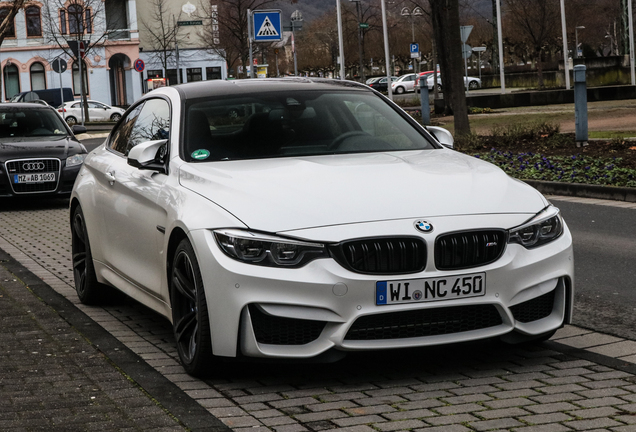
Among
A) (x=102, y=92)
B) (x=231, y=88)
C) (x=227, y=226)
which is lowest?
(x=227, y=226)

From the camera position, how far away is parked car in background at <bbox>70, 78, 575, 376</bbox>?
4723 millimetres

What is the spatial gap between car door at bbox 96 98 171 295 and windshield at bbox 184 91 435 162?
322mm

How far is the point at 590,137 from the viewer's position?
64.5ft

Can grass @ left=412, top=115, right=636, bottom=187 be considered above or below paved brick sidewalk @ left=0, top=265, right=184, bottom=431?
above

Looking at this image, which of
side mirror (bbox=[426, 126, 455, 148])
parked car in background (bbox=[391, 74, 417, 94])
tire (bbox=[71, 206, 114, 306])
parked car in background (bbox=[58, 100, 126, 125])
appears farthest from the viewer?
parked car in background (bbox=[391, 74, 417, 94])

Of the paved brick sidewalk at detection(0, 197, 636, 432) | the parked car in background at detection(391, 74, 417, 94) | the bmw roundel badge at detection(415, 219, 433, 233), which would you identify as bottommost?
the paved brick sidewalk at detection(0, 197, 636, 432)

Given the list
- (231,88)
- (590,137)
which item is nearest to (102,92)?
(590,137)

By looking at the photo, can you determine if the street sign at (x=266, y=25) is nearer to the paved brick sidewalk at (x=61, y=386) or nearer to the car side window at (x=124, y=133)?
the car side window at (x=124, y=133)

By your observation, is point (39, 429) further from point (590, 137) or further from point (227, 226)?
point (590, 137)

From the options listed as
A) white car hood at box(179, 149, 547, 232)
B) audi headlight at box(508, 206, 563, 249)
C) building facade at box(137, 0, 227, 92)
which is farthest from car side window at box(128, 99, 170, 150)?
building facade at box(137, 0, 227, 92)

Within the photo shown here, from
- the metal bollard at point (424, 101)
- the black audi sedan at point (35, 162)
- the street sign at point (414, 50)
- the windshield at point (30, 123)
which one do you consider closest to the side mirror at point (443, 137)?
the black audi sedan at point (35, 162)

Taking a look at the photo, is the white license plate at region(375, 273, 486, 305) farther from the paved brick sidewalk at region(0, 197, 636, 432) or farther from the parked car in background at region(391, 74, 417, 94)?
the parked car in background at region(391, 74, 417, 94)

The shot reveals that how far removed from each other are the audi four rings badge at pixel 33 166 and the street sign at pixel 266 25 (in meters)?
10.6

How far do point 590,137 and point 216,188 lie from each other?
15.6 meters
